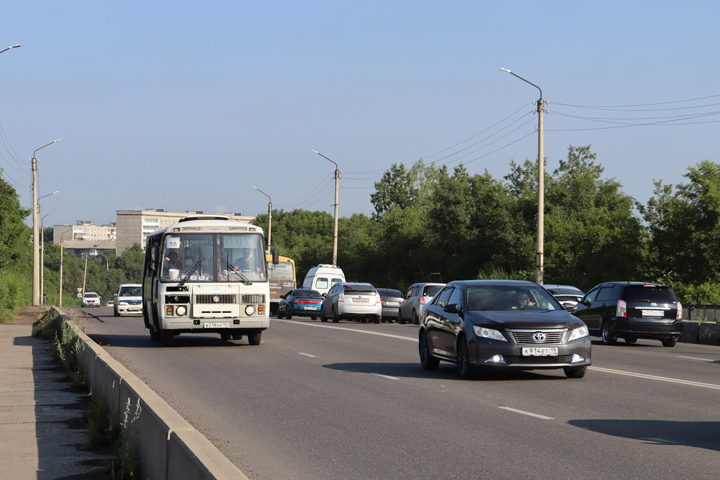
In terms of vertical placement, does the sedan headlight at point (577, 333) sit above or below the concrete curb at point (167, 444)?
above

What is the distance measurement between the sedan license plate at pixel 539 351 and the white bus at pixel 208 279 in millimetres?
8687

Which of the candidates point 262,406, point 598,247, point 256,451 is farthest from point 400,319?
point 256,451

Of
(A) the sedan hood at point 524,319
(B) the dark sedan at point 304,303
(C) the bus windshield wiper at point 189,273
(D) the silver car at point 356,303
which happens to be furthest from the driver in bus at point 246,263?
(B) the dark sedan at point 304,303

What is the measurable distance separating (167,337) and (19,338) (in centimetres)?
608

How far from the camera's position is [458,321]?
13.8 meters

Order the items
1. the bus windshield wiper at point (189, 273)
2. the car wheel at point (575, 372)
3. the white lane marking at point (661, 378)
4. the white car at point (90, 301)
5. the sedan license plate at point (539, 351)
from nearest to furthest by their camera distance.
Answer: the sedan license plate at point (539, 351) → the white lane marking at point (661, 378) → the car wheel at point (575, 372) → the bus windshield wiper at point (189, 273) → the white car at point (90, 301)

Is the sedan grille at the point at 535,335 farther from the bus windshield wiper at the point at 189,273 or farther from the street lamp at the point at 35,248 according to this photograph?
the street lamp at the point at 35,248

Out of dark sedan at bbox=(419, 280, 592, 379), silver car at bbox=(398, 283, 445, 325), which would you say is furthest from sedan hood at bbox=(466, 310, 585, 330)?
silver car at bbox=(398, 283, 445, 325)

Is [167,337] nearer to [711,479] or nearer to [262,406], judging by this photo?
[262,406]

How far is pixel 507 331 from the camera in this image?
42.3 feet

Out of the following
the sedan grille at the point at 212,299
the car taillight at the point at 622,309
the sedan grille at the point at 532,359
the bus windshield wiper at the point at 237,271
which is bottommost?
the sedan grille at the point at 532,359

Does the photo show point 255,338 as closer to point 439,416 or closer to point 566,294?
point 439,416

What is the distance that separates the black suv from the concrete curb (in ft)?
54.8

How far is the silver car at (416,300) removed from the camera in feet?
119
